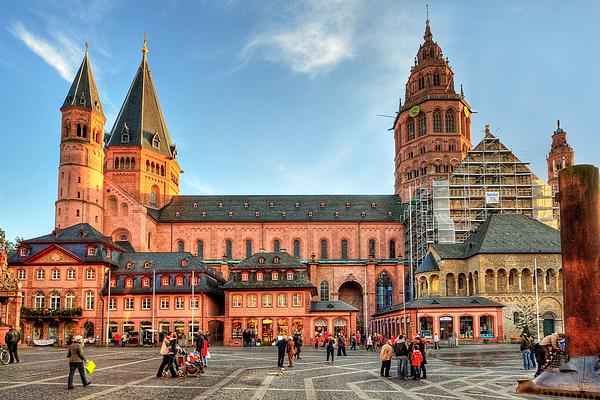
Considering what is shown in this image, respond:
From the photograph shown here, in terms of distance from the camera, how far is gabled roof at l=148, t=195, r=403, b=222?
10131cm

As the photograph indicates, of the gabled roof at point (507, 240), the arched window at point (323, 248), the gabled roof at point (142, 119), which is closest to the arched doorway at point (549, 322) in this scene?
the gabled roof at point (507, 240)

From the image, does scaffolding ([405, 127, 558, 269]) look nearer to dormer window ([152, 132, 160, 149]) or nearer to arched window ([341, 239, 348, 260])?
arched window ([341, 239, 348, 260])

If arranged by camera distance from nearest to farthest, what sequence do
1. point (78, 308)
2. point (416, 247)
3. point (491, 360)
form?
point (491, 360), point (78, 308), point (416, 247)

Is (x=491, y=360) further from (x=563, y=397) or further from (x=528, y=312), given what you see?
(x=528, y=312)

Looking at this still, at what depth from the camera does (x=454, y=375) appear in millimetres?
29469

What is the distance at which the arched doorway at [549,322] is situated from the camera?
71.7 m

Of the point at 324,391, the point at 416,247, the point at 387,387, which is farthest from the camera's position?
the point at 416,247

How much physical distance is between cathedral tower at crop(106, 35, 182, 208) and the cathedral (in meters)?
0.21

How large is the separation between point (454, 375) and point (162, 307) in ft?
160

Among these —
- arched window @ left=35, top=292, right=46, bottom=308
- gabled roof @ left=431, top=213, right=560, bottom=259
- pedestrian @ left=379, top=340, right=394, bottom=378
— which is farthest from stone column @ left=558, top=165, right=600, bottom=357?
arched window @ left=35, top=292, right=46, bottom=308

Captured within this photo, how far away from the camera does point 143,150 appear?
327 feet

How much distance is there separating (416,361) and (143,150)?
78.2m

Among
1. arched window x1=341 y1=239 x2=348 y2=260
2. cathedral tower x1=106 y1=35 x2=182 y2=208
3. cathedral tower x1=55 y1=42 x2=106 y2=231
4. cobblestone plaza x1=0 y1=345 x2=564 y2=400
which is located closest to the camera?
cobblestone plaza x1=0 y1=345 x2=564 y2=400

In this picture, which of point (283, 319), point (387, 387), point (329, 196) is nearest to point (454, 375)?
point (387, 387)
